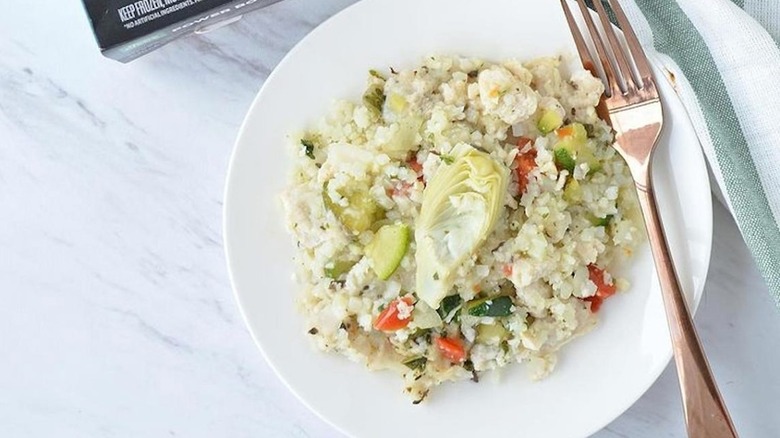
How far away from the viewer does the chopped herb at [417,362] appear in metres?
1.80

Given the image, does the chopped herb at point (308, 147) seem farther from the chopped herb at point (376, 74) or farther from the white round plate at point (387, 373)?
the chopped herb at point (376, 74)

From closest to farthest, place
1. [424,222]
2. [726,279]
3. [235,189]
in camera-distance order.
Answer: [424,222]
[235,189]
[726,279]

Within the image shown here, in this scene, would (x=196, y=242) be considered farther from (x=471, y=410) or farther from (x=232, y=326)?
(x=471, y=410)

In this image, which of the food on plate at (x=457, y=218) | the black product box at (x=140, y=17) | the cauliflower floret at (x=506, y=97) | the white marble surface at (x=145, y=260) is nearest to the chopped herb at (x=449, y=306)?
the food on plate at (x=457, y=218)

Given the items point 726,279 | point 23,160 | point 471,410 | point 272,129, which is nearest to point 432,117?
point 272,129

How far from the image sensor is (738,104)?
1.80 metres

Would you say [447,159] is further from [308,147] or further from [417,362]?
[417,362]

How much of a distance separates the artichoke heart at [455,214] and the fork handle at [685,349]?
29cm

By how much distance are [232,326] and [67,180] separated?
464 mm

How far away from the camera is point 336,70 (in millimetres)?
1824

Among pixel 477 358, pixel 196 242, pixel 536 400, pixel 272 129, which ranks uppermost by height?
pixel 272 129

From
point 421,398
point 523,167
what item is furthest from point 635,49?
point 421,398

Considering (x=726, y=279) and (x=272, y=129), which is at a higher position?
(x=272, y=129)

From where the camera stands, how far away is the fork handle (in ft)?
5.70
